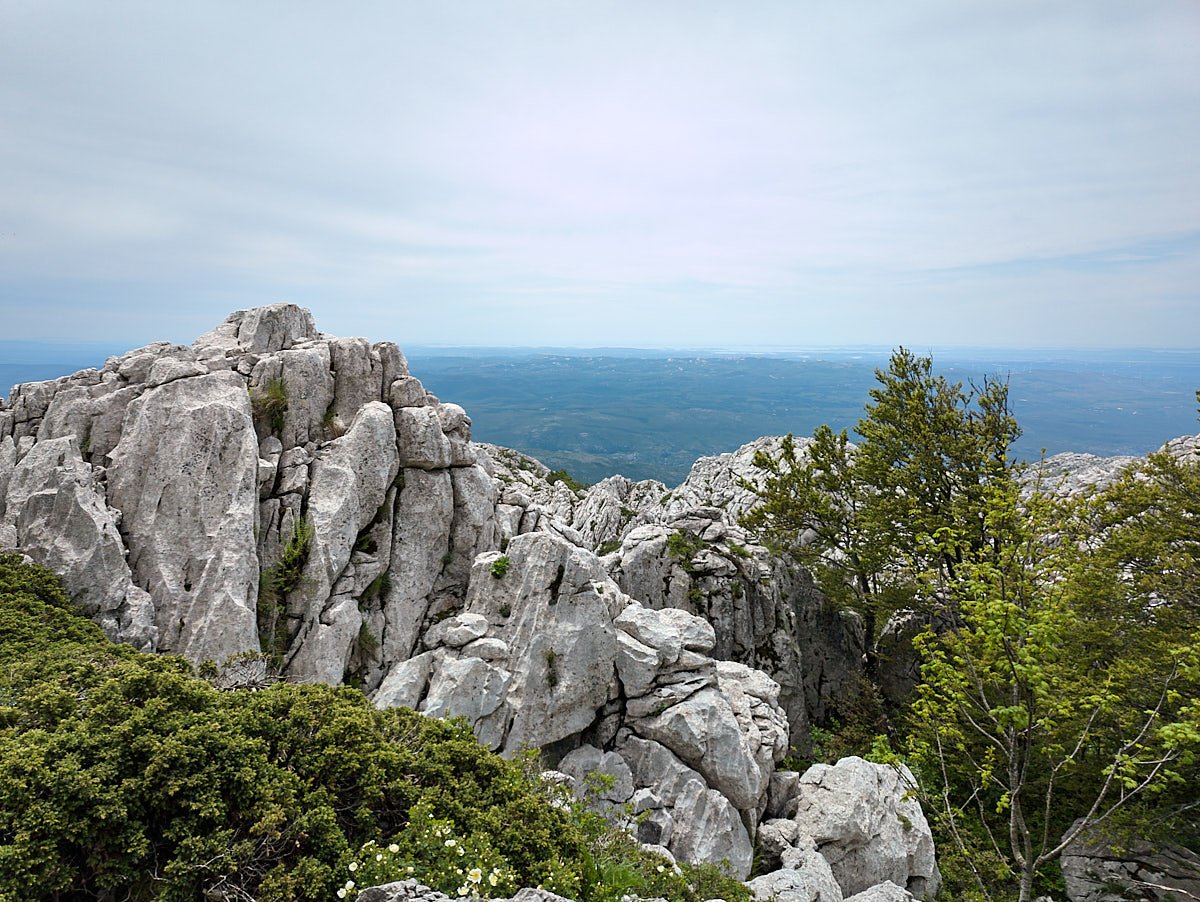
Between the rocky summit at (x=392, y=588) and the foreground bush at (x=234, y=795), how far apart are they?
3442 millimetres

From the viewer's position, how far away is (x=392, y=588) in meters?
22.7

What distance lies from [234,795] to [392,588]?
13.6 m

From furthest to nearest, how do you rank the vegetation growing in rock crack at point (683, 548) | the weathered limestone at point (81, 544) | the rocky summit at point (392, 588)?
the vegetation growing in rock crack at point (683, 548) < the rocky summit at point (392, 588) < the weathered limestone at point (81, 544)

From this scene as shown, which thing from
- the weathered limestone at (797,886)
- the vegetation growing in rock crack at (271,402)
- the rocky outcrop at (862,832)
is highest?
the vegetation growing in rock crack at (271,402)

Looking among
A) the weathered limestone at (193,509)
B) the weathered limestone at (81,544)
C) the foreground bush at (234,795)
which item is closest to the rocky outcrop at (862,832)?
the foreground bush at (234,795)

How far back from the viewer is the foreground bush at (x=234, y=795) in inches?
320

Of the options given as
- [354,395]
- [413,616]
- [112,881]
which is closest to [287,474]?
[354,395]

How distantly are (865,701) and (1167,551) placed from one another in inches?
637

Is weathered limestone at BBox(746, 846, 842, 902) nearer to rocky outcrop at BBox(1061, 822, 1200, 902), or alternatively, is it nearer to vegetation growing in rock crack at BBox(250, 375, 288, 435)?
rocky outcrop at BBox(1061, 822, 1200, 902)

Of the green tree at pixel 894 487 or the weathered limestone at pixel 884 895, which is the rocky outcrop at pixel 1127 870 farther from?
the green tree at pixel 894 487

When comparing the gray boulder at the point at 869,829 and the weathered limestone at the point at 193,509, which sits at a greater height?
the weathered limestone at the point at 193,509

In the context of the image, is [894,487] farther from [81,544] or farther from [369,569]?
[81,544]

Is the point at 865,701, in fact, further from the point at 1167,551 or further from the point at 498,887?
the point at 498,887

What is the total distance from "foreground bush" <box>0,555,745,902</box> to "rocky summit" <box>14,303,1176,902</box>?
3442mm
